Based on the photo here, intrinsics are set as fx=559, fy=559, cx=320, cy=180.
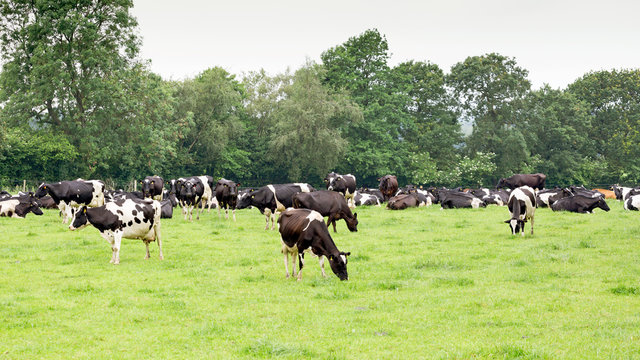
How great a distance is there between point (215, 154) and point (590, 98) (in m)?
52.7

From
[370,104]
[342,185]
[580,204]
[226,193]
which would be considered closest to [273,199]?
[226,193]

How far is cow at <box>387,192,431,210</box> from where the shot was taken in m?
34.7

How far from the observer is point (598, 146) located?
76375 millimetres

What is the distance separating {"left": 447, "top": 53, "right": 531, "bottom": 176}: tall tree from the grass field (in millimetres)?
51988

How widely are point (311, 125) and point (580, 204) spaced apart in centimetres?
3385

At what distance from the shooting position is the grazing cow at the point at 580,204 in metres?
29.6

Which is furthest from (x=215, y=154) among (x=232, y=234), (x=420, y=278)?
(x=420, y=278)

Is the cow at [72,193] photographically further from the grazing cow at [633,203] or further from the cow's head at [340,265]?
the grazing cow at [633,203]

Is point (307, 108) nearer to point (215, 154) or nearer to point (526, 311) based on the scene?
point (215, 154)

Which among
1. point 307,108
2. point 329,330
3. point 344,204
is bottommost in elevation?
point 329,330

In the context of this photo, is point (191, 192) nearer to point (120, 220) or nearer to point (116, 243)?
point (120, 220)

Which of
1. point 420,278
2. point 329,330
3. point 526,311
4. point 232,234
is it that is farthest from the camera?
point 232,234

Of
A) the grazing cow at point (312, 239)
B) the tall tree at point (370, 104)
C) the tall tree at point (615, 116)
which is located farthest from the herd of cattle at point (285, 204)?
the tall tree at point (615, 116)

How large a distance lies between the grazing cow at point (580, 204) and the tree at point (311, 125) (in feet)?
102
